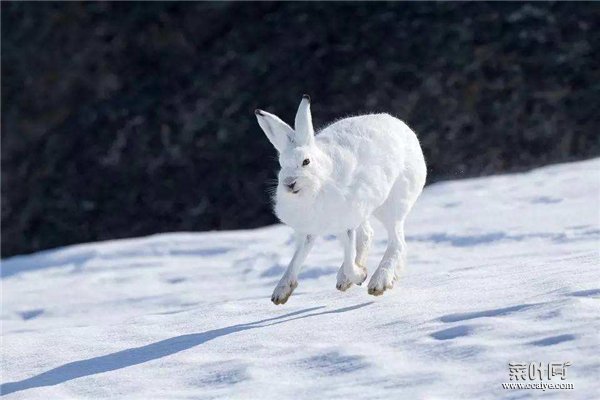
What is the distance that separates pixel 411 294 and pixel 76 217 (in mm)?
9245

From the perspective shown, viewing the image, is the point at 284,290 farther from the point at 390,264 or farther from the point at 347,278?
the point at 390,264

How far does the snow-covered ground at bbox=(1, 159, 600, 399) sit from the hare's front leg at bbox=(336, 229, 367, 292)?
12 centimetres

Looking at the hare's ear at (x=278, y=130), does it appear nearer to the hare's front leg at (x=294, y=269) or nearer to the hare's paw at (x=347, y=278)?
the hare's front leg at (x=294, y=269)

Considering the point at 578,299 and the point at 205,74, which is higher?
the point at 205,74

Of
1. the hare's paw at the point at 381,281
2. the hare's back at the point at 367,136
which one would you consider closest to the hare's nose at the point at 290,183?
the hare's back at the point at 367,136

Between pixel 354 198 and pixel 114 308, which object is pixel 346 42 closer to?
pixel 114 308

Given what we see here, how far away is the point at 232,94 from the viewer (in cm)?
1455

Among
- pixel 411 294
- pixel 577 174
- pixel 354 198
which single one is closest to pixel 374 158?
pixel 354 198

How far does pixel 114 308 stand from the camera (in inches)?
340

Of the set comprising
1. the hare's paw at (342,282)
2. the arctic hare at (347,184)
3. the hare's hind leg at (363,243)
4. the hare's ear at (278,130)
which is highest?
the hare's ear at (278,130)

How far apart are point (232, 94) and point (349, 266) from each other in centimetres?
856

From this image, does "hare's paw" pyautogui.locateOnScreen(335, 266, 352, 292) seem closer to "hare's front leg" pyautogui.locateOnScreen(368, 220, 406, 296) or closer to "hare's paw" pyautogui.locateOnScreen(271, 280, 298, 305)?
"hare's front leg" pyautogui.locateOnScreen(368, 220, 406, 296)

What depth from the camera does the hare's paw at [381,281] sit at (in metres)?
6.08

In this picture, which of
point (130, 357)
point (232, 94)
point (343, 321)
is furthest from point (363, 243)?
point (232, 94)
